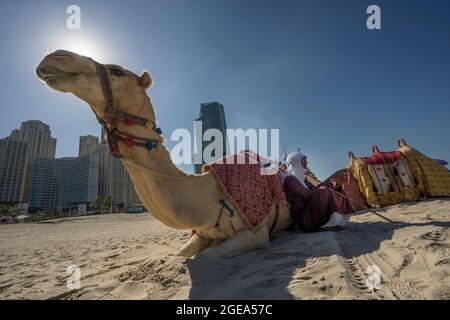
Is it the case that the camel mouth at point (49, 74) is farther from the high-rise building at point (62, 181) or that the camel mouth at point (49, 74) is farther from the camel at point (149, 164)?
the high-rise building at point (62, 181)

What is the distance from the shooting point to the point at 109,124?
267cm

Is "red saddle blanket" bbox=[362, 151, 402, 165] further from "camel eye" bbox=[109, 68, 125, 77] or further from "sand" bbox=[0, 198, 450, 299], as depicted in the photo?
"camel eye" bbox=[109, 68, 125, 77]

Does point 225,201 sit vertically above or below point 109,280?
above

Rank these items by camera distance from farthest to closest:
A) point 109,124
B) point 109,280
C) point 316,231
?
point 316,231 < point 109,280 < point 109,124

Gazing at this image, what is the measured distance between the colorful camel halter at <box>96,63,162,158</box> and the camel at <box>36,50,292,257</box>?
0.03 feet

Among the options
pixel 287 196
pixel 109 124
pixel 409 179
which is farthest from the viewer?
pixel 409 179

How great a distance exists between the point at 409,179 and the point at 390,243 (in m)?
4.79

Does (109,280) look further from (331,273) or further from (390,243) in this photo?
(390,243)

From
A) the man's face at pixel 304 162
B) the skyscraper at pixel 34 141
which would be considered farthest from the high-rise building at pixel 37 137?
the man's face at pixel 304 162

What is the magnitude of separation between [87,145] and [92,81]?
90.4 metres

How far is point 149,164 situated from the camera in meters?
2.78

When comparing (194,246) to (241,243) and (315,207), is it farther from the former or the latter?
(315,207)

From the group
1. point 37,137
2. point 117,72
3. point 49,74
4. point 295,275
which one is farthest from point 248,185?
point 37,137
